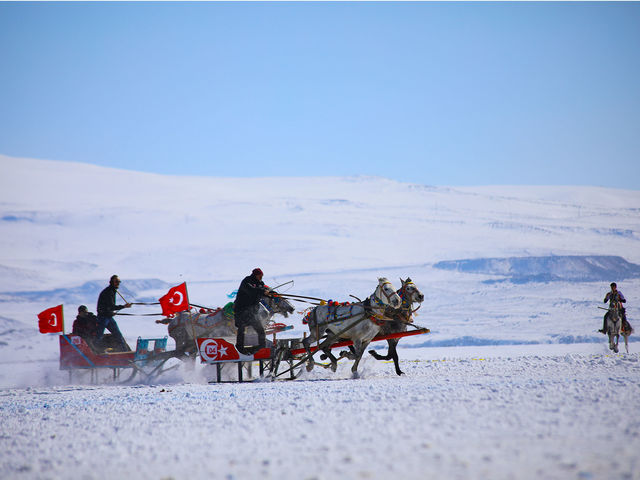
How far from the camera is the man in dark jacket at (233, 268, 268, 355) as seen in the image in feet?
44.5

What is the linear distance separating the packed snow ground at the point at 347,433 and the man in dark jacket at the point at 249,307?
237 centimetres

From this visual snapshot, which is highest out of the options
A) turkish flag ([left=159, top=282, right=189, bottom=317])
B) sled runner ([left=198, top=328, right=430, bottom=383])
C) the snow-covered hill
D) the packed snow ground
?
the snow-covered hill

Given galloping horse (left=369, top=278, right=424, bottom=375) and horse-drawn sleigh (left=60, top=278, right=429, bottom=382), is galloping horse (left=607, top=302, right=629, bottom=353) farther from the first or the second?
galloping horse (left=369, top=278, right=424, bottom=375)

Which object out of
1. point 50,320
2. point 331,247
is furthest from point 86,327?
point 331,247

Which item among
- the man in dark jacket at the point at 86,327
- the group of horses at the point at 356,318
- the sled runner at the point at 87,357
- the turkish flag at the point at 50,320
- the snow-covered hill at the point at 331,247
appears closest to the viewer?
the group of horses at the point at 356,318

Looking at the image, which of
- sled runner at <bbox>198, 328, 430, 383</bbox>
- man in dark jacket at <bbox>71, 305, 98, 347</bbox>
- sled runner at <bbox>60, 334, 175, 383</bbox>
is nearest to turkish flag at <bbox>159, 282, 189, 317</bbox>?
sled runner at <bbox>60, 334, 175, 383</bbox>

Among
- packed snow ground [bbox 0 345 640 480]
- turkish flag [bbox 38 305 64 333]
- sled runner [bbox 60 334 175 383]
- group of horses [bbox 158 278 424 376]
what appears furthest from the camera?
turkish flag [bbox 38 305 64 333]

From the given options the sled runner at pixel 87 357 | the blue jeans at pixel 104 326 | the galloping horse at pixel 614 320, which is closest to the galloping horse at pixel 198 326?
the sled runner at pixel 87 357

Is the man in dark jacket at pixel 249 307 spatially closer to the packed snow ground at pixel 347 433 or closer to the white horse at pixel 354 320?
the white horse at pixel 354 320

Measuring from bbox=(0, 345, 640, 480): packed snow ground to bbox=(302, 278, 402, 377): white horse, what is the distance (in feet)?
7.73

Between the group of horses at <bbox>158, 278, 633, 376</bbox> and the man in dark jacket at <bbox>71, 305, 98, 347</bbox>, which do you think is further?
the man in dark jacket at <bbox>71, 305, 98, 347</bbox>

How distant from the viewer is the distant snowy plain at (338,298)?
20.3ft

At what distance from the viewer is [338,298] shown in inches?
2044

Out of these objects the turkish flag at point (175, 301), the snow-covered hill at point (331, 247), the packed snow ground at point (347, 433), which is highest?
the snow-covered hill at point (331, 247)
